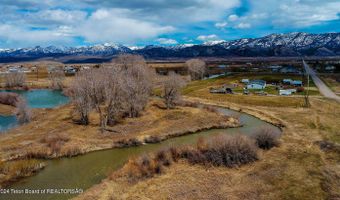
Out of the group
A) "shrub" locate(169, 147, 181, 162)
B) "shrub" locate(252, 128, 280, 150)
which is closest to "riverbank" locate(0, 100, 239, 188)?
"shrub" locate(169, 147, 181, 162)

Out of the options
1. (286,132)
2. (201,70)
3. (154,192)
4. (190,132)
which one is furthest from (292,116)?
(201,70)

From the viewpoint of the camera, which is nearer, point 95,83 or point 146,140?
point 146,140

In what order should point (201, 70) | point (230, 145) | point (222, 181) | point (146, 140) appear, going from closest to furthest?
1. point (222, 181)
2. point (230, 145)
3. point (146, 140)
4. point (201, 70)

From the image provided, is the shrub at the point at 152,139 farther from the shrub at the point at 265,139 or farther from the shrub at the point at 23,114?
the shrub at the point at 23,114

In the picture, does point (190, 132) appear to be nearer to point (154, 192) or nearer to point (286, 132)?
point (286, 132)

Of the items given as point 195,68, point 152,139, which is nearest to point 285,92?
point 195,68

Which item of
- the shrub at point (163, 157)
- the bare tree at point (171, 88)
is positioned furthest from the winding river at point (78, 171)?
the bare tree at point (171, 88)
